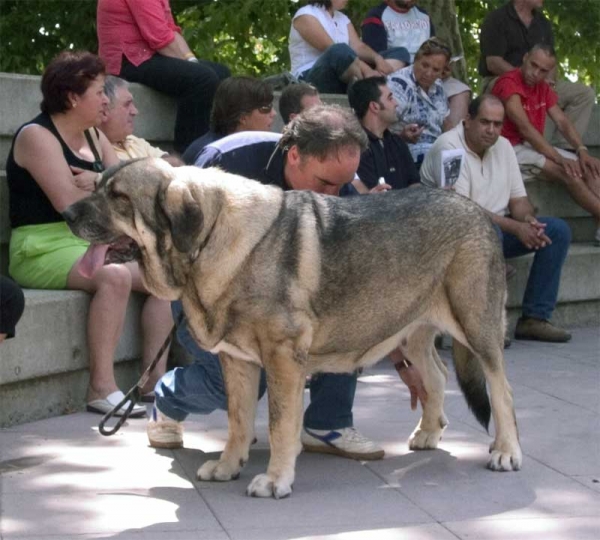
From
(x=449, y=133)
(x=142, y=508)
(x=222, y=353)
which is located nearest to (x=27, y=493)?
(x=142, y=508)

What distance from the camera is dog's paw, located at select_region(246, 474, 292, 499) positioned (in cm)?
546

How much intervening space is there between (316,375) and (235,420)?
63cm

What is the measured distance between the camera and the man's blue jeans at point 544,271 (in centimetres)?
974

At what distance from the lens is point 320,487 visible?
A: 18.7ft

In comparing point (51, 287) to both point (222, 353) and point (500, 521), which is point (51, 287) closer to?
point (222, 353)

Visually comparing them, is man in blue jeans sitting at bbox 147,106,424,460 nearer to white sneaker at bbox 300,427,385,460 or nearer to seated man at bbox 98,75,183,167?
white sneaker at bbox 300,427,385,460

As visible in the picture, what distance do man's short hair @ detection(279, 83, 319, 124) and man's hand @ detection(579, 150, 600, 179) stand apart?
3.18 metres

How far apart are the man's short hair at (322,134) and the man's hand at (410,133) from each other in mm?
4195

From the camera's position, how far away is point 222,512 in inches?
208

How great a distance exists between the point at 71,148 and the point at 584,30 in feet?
28.9

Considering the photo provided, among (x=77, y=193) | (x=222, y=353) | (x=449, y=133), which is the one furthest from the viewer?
(x=449, y=133)

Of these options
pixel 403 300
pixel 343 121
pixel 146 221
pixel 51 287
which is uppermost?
pixel 343 121

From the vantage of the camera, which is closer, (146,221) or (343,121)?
(146,221)

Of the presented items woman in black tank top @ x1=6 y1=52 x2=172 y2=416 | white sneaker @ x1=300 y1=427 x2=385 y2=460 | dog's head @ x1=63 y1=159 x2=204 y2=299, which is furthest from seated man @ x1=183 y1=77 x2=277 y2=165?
dog's head @ x1=63 y1=159 x2=204 y2=299
